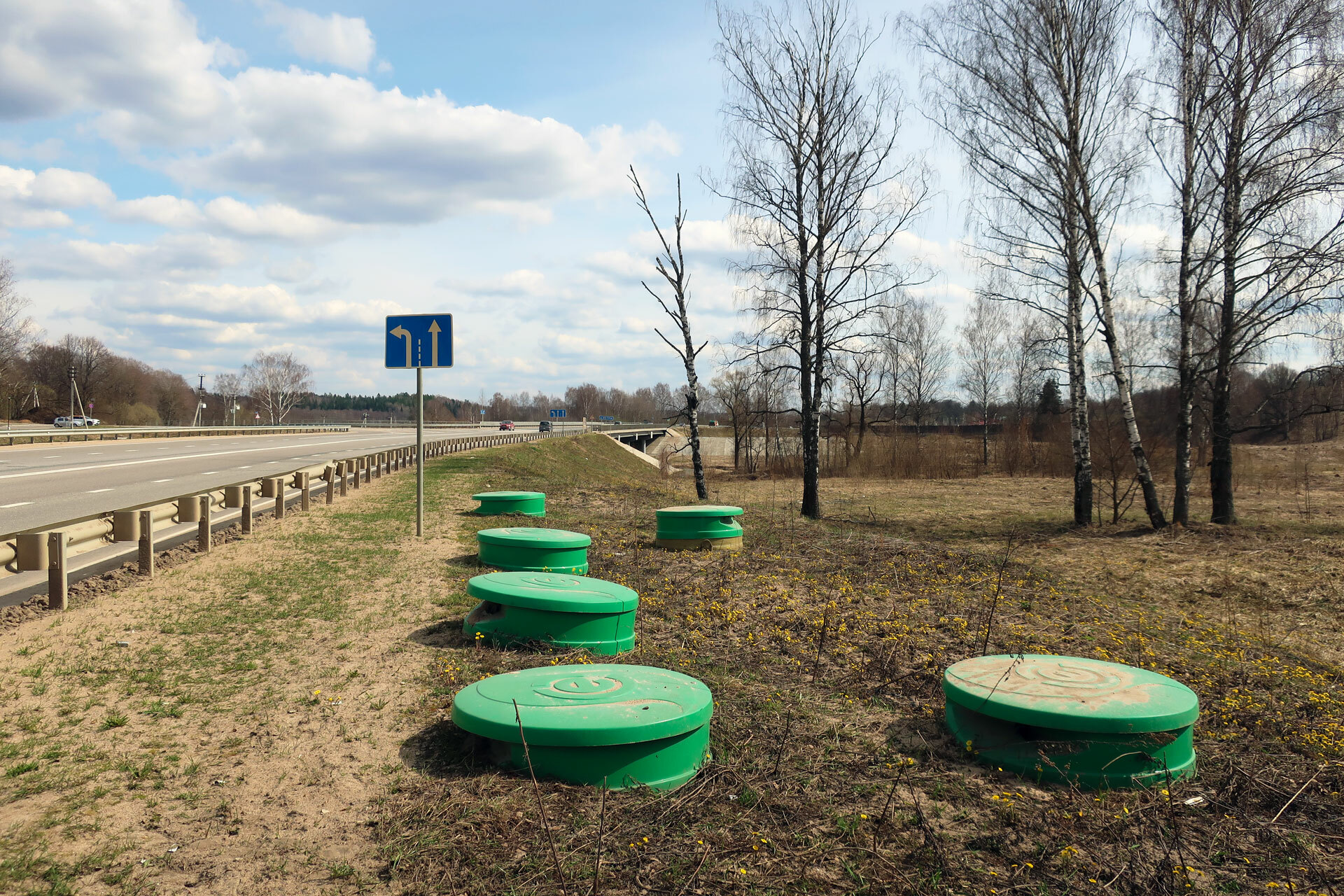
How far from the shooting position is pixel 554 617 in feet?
20.3

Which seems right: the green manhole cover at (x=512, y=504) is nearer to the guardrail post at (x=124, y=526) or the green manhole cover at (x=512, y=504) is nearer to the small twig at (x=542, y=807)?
the guardrail post at (x=124, y=526)

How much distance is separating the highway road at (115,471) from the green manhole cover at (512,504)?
4573mm

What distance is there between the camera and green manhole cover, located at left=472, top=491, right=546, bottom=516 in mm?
13906

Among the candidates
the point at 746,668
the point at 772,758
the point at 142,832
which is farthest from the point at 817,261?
the point at 142,832

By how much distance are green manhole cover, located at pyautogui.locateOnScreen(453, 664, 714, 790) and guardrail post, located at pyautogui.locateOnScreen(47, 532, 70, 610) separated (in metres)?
4.30

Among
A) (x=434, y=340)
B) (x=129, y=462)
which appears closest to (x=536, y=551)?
(x=434, y=340)

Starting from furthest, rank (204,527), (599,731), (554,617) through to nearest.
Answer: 1. (204,527)
2. (554,617)
3. (599,731)

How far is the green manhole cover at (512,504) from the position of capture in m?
13.9

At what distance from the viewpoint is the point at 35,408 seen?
3187 inches

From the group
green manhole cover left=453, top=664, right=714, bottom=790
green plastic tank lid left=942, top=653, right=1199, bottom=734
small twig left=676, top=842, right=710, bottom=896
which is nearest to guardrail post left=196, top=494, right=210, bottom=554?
green manhole cover left=453, top=664, right=714, bottom=790

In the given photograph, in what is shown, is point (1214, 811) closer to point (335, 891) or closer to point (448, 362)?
point (335, 891)

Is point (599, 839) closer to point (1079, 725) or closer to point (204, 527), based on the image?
point (1079, 725)

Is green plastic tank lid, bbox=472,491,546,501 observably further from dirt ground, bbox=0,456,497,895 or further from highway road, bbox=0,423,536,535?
dirt ground, bbox=0,456,497,895

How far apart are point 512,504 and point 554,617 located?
820 centimetres
